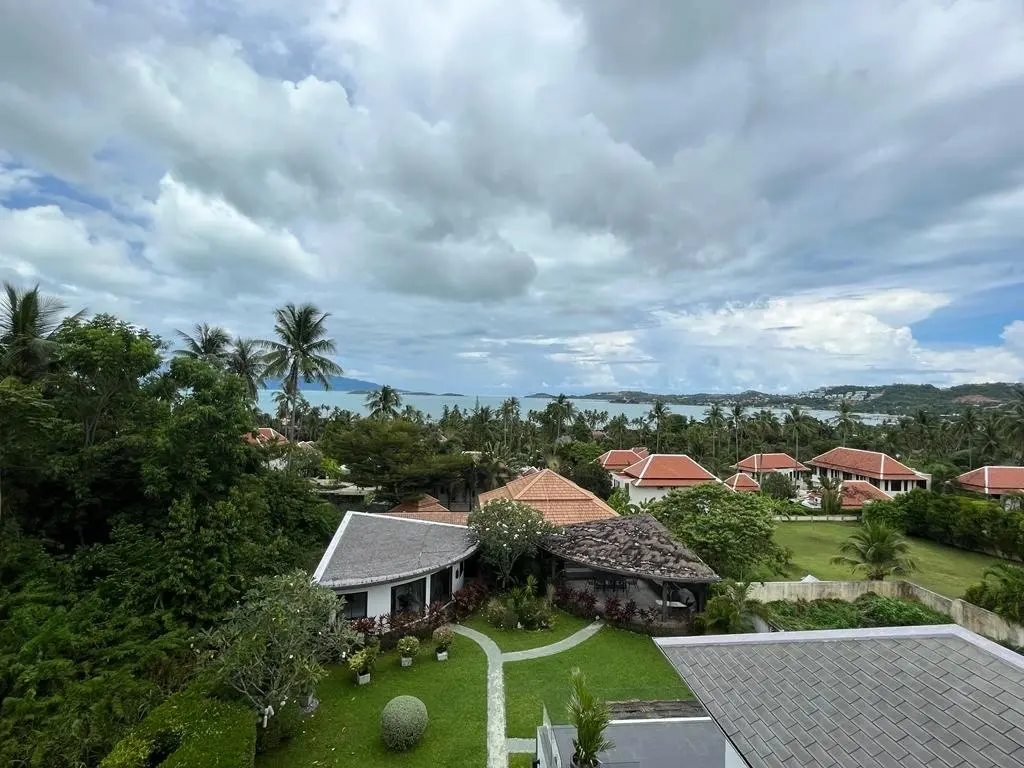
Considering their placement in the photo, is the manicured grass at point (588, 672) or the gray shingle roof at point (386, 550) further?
the gray shingle roof at point (386, 550)

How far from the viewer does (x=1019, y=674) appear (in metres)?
5.22

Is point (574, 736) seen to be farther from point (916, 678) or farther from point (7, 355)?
point (7, 355)

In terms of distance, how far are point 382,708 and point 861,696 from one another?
9.85 meters

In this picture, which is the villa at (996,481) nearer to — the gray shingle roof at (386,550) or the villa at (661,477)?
the villa at (661,477)

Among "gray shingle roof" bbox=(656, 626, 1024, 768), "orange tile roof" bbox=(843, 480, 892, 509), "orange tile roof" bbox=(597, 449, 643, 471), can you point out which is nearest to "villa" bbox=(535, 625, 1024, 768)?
"gray shingle roof" bbox=(656, 626, 1024, 768)

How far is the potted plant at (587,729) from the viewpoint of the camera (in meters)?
7.54

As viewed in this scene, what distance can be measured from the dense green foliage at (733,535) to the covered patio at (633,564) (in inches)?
62.7

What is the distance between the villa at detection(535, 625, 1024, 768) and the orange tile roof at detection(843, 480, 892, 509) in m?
39.1

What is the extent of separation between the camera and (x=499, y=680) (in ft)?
42.2

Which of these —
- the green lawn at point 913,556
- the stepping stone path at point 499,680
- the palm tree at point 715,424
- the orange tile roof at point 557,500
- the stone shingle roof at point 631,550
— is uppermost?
the palm tree at point 715,424

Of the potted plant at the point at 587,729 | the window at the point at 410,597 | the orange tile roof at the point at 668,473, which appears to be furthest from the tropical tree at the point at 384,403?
the potted plant at the point at 587,729

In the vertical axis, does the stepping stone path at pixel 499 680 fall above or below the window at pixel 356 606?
below

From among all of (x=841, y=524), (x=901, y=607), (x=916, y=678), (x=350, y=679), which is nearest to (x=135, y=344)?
(x=350, y=679)

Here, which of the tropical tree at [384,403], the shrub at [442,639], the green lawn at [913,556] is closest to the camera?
the shrub at [442,639]
